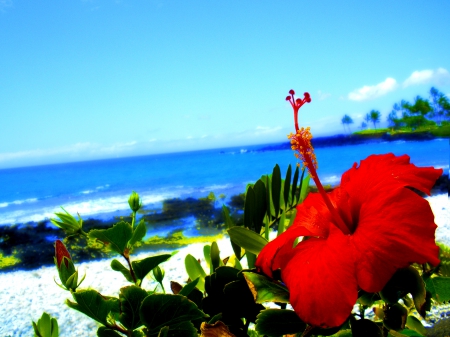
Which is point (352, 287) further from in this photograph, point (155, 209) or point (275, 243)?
point (155, 209)

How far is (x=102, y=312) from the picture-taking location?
0.34m

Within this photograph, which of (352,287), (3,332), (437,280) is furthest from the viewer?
(3,332)

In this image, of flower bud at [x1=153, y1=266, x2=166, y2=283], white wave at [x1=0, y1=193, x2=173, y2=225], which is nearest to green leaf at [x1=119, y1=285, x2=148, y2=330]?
flower bud at [x1=153, y1=266, x2=166, y2=283]

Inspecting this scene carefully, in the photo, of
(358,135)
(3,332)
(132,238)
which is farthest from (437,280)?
(358,135)

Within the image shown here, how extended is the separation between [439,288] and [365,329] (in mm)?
126

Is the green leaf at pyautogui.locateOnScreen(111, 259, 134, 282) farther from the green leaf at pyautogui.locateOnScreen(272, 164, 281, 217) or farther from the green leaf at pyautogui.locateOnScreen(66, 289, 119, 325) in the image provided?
the green leaf at pyautogui.locateOnScreen(272, 164, 281, 217)

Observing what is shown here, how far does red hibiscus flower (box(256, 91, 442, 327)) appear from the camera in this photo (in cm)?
25

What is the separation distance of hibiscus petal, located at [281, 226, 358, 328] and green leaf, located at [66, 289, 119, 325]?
6.2 inches

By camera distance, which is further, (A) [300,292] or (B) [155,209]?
(B) [155,209]

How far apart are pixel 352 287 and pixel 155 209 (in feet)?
19.9

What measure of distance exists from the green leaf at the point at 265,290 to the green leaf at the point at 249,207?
0.60ft

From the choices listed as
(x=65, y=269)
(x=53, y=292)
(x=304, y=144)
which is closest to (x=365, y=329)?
(x=304, y=144)

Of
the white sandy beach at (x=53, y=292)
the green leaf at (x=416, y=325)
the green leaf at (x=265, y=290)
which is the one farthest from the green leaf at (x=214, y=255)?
the white sandy beach at (x=53, y=292)

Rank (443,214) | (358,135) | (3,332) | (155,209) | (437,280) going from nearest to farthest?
(437,280)
(3,332)
(443,214)
(155,209)
(358,135)
